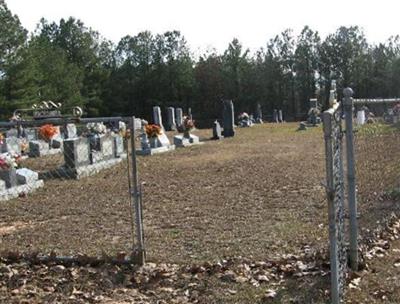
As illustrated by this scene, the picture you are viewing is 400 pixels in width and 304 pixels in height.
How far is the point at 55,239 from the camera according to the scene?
25.2 ft

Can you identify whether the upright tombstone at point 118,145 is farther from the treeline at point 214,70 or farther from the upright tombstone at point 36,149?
the treeline at point 214,70

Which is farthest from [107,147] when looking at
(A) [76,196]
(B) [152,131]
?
(A) [76,196]

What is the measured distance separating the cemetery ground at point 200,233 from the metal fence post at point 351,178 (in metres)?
0.22

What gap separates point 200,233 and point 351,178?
2858 millimetres

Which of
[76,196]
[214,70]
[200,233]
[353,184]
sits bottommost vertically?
[200,233]

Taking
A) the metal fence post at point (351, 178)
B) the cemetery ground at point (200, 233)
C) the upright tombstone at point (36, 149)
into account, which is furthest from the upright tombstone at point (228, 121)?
the metal fence post at point (351, 178)

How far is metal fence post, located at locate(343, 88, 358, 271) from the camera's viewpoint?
512 cm

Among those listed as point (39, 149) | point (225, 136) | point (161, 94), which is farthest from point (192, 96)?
point (39, 149)

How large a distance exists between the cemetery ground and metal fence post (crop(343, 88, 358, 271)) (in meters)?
0.22

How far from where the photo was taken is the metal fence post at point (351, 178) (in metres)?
5.12

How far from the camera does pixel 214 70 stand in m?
76.7

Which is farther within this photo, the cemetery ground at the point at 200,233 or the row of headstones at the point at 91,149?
the row of headstones at the point at 91,149

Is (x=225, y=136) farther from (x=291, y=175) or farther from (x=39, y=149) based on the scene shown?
(x=291, y=175)

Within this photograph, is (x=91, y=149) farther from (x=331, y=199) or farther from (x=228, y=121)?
(x=331, y=199)
